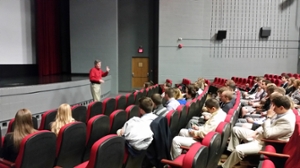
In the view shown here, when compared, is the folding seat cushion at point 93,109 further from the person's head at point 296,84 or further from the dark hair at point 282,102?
the person's head at point 296,84

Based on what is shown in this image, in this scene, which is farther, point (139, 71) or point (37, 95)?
point (139, 71)

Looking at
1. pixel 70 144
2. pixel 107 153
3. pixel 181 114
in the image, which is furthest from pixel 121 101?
pixel 107 153

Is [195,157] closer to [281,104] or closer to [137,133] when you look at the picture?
[137,133]

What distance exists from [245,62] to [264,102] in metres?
7.20

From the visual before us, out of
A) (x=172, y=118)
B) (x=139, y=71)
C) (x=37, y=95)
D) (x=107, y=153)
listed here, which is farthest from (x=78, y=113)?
(x=139, y=71)

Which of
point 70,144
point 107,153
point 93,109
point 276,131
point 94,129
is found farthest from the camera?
point 93,109

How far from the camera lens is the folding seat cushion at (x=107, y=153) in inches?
64.8

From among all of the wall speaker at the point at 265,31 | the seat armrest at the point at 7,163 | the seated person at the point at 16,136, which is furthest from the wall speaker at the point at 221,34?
the seat armrest at the point at 7,163

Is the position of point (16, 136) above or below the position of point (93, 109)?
above

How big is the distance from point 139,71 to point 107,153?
10418 mm

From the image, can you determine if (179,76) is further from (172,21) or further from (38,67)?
(38,67)

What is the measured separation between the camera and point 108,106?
447cm

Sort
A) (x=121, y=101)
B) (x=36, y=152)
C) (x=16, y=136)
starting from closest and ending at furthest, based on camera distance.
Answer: (x=36, y=152) < (x=16, y=136) < (x=121, y=101)

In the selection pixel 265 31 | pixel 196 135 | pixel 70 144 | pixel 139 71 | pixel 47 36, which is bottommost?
pixel 196 135
